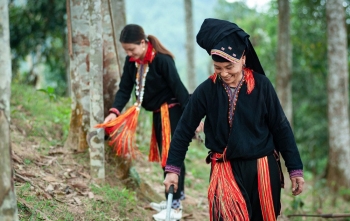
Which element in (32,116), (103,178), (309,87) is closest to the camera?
(103,178)

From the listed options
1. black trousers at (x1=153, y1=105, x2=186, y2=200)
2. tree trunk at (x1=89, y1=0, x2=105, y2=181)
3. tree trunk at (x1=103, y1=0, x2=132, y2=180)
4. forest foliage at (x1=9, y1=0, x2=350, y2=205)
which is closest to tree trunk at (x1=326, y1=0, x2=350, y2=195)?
forest foliage at (x1=9, y1=0, x2=350, y2=205)

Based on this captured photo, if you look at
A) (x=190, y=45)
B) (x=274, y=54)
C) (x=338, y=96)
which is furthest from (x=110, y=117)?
(x=274, y=54)

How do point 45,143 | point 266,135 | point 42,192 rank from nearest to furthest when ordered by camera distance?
1. point 266,135
2. point 42,192
3. point 45,143

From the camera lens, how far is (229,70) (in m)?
3.31

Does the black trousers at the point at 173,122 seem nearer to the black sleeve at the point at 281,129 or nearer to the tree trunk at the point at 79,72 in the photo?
the tree trunk at the point at 79,72

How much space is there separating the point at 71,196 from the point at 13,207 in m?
1.97

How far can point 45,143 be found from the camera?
5719 mm

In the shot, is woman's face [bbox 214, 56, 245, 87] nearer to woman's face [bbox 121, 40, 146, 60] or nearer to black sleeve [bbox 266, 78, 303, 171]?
black sleeve [bbox 266, 78, 303, 171]

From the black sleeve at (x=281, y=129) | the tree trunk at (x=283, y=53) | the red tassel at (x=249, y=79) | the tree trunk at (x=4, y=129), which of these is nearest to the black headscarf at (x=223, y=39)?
the red tassel at (x=249, y=79)

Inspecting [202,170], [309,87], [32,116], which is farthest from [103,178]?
[309,87]

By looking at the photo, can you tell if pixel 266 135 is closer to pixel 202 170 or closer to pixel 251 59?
pixel 251 59

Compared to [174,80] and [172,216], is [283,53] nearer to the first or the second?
[174,80]

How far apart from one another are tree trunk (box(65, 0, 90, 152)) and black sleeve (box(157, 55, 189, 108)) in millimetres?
1048

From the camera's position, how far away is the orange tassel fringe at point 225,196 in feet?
11.1
